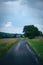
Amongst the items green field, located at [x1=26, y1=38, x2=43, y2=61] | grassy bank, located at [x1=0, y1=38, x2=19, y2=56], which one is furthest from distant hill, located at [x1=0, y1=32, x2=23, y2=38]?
green field, located at [x1=26, y1=38, x2=43, y2=61]

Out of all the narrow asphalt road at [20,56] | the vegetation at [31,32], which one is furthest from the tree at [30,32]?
the narrow asphalt road at [20,56]

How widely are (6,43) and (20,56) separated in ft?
0.96

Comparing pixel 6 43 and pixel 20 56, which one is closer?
pixel 20 56

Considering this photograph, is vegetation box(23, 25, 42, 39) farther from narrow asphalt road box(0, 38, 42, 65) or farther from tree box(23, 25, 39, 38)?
narrow asphalt road box(0, 38, 42, 65)

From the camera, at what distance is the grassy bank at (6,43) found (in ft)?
7.01

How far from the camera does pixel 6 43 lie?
2.25m

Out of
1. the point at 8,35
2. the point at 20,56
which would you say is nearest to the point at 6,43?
the point at 8,35

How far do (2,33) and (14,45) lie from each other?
26 cm

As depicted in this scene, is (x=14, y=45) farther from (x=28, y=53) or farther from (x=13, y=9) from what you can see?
(x=13, y=9)

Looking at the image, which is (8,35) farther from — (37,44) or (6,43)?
(37,44)

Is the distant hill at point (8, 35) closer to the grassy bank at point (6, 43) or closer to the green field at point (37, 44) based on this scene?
the grassy bank at point (6, 43)

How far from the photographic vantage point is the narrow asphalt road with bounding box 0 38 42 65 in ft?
6.56

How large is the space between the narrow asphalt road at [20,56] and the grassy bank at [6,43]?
2.2 inches

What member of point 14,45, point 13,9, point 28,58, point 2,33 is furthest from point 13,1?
point 28,58
